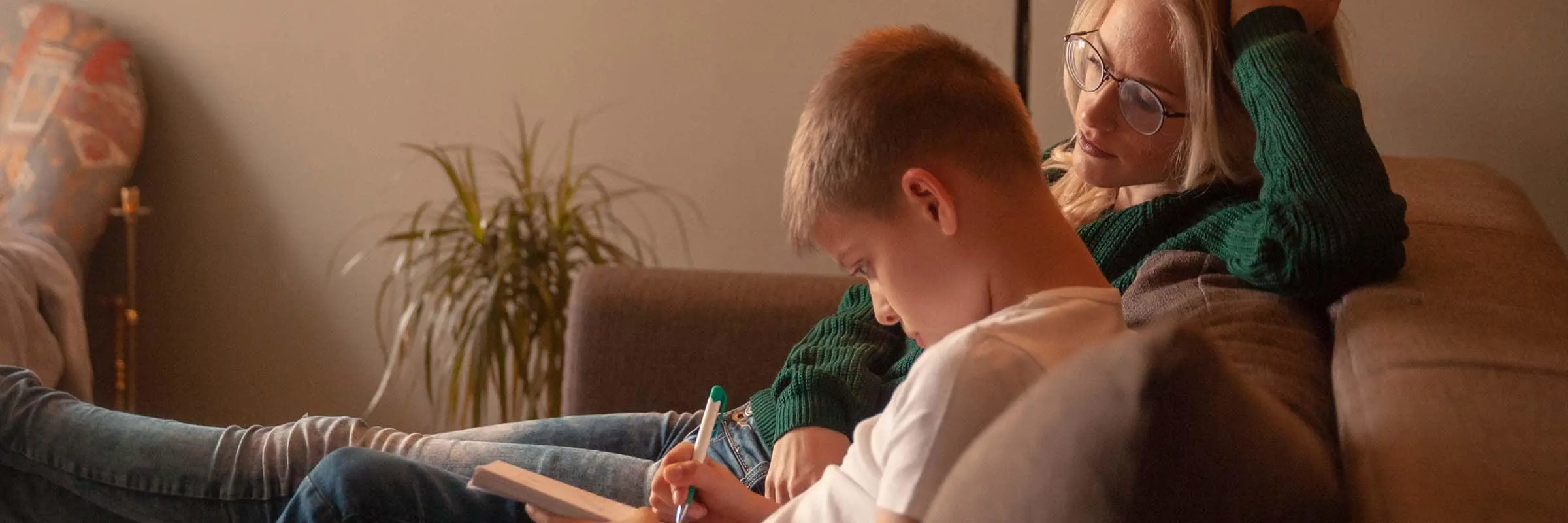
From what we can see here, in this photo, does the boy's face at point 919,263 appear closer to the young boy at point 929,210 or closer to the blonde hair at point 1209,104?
the young boy at point 929,210

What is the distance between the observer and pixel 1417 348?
822 mm

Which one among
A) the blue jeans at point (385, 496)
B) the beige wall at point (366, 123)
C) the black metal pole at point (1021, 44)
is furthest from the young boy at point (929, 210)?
the beige wall at point (366, 123)

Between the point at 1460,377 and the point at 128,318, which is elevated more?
the point at 1460,377

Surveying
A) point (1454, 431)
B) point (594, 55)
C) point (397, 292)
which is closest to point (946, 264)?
point (1454, 431)

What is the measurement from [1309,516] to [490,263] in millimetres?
1815

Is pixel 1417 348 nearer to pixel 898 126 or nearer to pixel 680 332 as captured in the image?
pixel 898 126

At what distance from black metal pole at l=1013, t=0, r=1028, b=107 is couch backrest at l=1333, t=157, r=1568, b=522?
2.74 ft

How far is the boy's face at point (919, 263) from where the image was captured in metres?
0.92

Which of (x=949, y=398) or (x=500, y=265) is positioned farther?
(x=500, y=265)

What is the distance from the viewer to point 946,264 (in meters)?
0.92

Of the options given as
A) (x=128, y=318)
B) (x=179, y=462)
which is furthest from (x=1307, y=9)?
(x=128, y=318)

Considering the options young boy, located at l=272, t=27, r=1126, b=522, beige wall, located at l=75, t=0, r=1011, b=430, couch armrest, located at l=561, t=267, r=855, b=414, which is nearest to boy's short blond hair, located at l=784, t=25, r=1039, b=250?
young boy, located at l=272, t=27, r=1126, b=522

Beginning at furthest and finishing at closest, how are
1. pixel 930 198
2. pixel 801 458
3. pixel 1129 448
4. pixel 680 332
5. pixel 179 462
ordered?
1. pixel 680 332
2. pixel 179 462
3. pixel 801 458
4. pixel 930 198
5. pixel 1129 448

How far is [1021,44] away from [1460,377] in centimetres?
137
